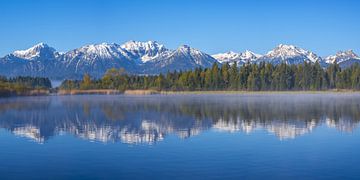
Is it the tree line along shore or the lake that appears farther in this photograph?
the tree line along shore

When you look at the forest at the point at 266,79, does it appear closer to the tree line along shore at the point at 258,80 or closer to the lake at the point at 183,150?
the tree line along shore at the point at 258,80

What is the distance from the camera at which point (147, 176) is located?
1620cm

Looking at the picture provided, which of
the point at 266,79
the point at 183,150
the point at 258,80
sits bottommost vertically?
the point at 183,150

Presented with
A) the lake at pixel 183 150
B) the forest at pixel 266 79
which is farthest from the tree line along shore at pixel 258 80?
the lake at pixel 183 150

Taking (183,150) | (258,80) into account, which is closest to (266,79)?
(258,80)

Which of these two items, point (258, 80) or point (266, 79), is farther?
point (266, 79)

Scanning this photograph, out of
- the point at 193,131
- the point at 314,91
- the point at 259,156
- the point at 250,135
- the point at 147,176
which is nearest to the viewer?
the point at 147,176

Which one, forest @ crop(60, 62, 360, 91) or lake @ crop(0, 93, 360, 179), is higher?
forest @ crop(60, 62, 360, 91)

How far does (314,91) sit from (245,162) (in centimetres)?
10451

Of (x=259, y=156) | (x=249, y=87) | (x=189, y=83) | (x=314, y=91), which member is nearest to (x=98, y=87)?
(x=189, y=83)

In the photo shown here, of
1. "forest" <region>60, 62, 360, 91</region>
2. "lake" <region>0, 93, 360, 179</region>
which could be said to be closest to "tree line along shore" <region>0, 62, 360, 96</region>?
"forest" <region>60, 62, 360, 91</region>

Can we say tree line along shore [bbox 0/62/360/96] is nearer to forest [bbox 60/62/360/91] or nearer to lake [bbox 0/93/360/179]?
forest [bbox 60/62/360/91]

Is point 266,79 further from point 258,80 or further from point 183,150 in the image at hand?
point 183,150

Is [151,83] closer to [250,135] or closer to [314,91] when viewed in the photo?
[314,91]
